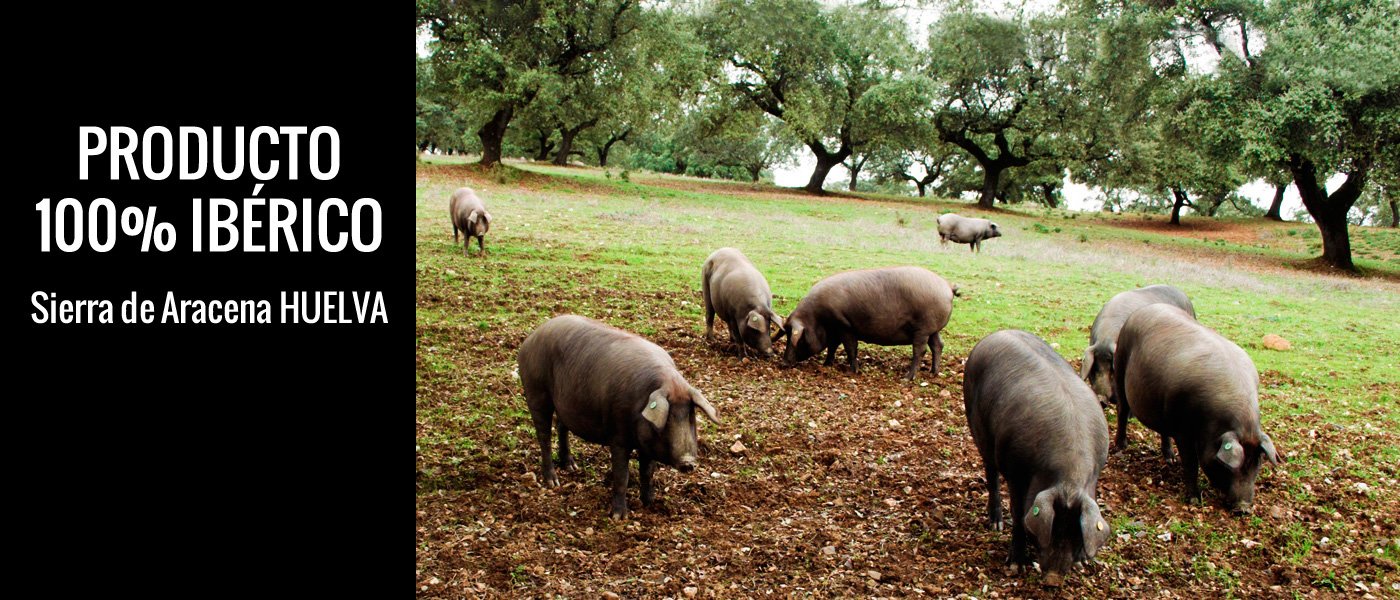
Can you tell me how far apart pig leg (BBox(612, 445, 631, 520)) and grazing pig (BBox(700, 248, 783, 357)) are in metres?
4.35

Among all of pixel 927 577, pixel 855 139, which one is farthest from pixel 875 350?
A: pixel 855 139

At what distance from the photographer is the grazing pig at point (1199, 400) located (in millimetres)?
6555

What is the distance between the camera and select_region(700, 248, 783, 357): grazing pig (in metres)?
10.5

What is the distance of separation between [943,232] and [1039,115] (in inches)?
675

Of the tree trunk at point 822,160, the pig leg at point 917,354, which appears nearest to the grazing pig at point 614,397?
the pig leg at point 917,354

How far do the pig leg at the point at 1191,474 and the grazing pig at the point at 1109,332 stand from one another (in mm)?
1603

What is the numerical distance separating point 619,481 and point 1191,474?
459 cm

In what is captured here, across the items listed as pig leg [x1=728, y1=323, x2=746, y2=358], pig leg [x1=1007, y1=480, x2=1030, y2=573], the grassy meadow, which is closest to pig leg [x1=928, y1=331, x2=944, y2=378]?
the grassy meadow

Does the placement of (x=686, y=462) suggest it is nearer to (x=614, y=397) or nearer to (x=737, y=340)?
(x=614, y=397)

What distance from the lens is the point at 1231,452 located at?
6.41 metres

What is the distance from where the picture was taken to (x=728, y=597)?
519 centimetres

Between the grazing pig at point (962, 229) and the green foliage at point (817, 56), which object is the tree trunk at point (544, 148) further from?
the grazing pig at point (962, 229)

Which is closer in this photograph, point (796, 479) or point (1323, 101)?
point (796, 479)
